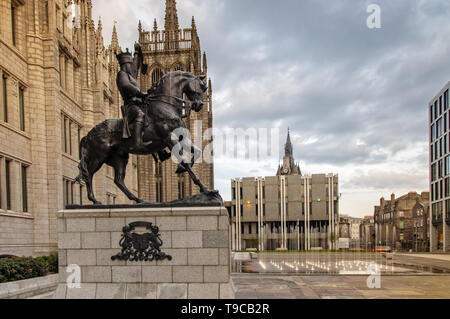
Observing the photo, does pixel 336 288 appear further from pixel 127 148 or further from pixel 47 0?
pixel 47 0

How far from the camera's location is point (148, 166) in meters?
75.7

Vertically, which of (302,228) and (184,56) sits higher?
(184,56)

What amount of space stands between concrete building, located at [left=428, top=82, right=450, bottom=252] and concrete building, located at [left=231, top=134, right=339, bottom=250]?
17532mm

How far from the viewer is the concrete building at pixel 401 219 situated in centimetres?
9288

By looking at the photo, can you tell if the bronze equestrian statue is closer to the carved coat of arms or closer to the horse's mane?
the horse's mane

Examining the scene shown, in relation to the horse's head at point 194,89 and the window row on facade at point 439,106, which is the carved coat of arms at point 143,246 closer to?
the horse's head at point 194,89

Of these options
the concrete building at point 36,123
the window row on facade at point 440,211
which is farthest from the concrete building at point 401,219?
the concrete building at point 36,123

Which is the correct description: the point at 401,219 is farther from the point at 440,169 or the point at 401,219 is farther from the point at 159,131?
the point at 159,131

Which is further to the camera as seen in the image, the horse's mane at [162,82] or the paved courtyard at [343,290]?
the paved courtyard at [343,290]

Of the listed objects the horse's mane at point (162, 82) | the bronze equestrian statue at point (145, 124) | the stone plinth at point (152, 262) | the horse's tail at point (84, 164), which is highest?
the horse's mane at point (162, 82)

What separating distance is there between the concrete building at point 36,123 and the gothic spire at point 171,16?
5518 cm
